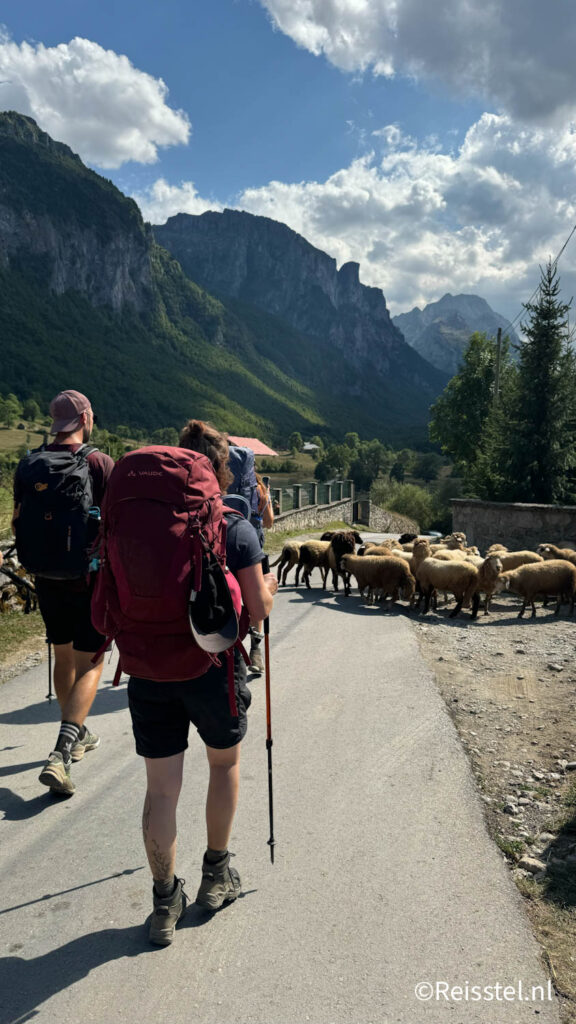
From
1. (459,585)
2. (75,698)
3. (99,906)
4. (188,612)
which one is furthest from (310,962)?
(459,585)

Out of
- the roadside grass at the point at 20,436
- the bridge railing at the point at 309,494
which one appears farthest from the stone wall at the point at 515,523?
the roadside grass at the point at 20,436

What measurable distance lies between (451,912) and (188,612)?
190 cm

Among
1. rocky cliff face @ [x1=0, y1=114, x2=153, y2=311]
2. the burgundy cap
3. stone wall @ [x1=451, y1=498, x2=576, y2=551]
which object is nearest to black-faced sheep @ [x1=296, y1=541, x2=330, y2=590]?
stone wall @ [x1=451, y1=498, x2=576, y2=551]

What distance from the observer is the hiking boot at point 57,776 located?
3.96 meters

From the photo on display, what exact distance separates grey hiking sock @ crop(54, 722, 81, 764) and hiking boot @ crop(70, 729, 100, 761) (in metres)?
0.22

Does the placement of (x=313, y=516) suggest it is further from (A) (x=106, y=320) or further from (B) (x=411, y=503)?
(A) (x=106, y=320)

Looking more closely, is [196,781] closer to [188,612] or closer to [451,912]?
[451,912]

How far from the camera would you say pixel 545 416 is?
19938 millimetres

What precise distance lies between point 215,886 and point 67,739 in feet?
5.37

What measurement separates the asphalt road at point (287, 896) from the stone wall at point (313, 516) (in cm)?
1732

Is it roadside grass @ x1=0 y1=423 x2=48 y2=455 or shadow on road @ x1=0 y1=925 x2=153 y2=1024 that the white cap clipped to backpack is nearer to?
shadow on road @ x1=0 y1=925 x2=153 y2=1024

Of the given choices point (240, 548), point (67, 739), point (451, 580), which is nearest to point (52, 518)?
point (67, 739)

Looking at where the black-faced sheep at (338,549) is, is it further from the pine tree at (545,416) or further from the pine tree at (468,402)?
the pine tree at (468,402)

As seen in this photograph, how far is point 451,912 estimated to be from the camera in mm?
2979
